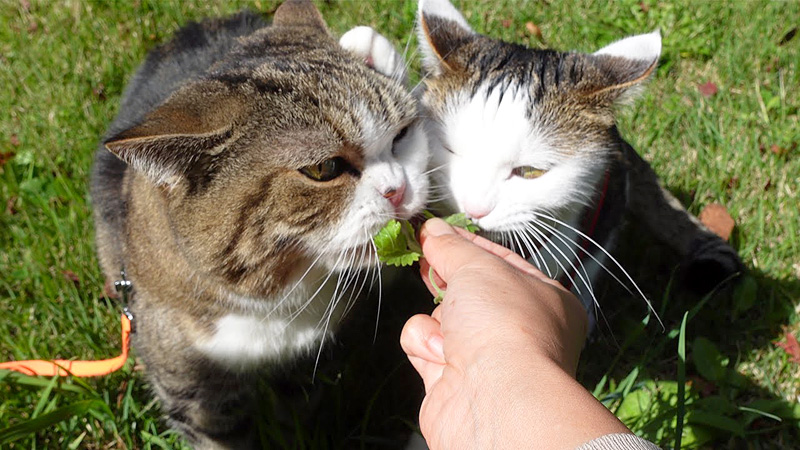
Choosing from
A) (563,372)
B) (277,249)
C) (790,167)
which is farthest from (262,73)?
(790,167)

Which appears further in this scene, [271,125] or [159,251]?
[159,251]

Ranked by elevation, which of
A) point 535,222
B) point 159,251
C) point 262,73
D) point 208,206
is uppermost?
point 262,73

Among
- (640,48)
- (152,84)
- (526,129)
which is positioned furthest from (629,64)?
(152,84)

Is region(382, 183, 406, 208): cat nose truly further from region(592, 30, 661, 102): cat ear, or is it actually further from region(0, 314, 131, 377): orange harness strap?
region(0, 314, 131, 377): orange harness strap

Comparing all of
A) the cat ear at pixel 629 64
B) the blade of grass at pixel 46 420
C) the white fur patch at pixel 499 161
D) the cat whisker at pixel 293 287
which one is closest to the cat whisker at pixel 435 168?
the white fur patch at pixel 499 161

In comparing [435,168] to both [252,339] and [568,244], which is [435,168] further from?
[252,339]

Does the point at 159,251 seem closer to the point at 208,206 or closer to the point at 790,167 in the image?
the point at 208,206
